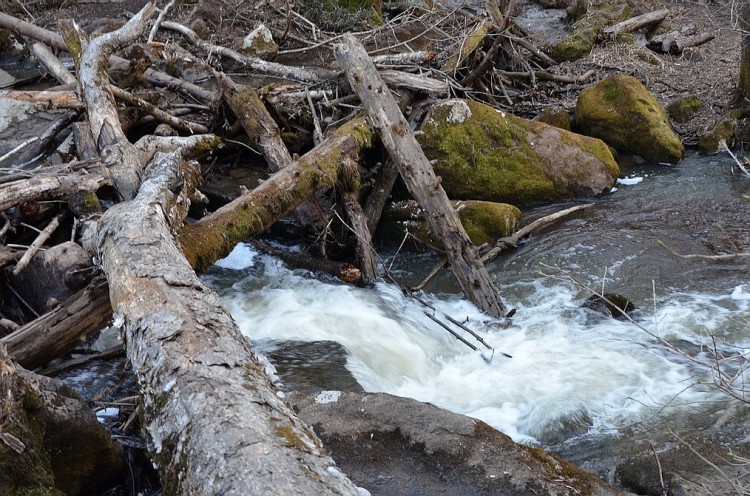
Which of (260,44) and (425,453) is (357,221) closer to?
(425,453)

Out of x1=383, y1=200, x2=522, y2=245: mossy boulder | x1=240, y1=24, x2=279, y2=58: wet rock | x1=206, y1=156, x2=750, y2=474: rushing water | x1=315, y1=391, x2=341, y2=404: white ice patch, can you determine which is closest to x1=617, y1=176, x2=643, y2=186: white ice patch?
x1=206, y1=156, x2=750, y2=474: rushing water

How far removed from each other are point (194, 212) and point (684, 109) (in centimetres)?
707

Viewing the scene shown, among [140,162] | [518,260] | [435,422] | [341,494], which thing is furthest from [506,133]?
[341,494]

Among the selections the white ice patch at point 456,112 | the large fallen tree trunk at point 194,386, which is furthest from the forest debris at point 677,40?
the large fallen tree trunk at point 194,386

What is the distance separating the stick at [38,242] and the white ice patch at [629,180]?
654 cm

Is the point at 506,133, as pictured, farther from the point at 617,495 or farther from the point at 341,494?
the point at 341,494

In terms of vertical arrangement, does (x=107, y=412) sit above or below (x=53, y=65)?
below

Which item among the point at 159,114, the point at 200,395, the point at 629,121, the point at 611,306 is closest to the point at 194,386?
the point at 200,395

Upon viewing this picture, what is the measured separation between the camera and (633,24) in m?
13.2

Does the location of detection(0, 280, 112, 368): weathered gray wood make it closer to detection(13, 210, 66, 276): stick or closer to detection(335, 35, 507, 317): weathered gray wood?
detection(13, 210, 66, 276): stick

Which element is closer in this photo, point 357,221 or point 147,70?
point 357,221

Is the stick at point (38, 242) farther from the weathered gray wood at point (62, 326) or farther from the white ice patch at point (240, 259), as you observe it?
the white ice patch at point (240, 259)

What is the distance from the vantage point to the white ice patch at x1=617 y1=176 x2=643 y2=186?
Answer: 8805mm

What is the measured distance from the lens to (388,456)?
3.74m
